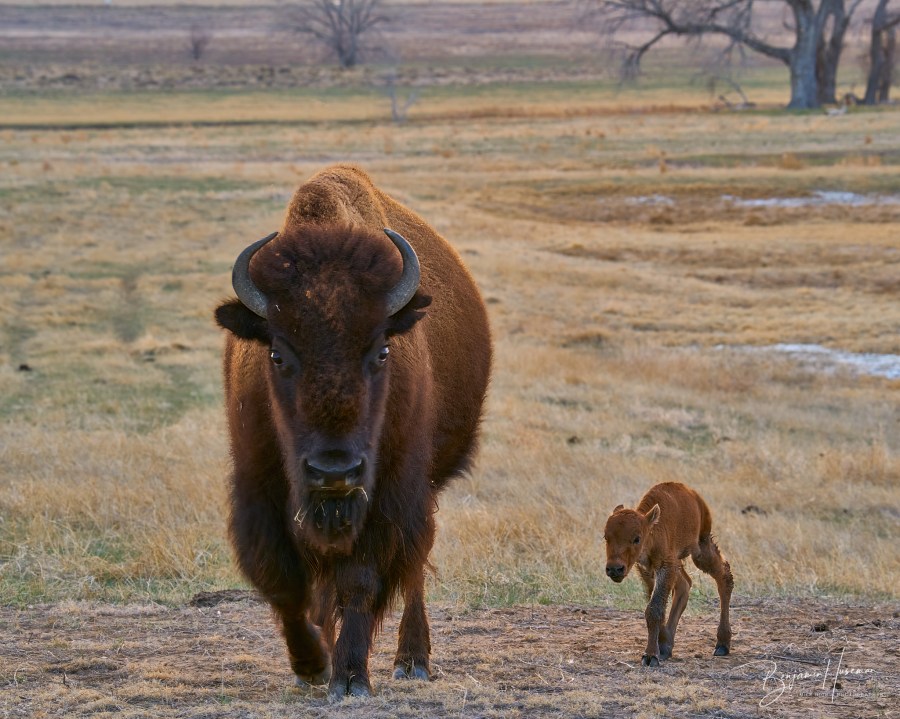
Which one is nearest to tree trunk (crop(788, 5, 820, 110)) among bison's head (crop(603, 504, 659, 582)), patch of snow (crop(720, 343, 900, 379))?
patch of snow (crop(720, 343, 900, 379))

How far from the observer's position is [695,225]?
34.3 meters

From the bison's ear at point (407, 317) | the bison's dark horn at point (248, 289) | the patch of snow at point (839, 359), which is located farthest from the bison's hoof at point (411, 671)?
Result: the patch of snow at point (839, 359)

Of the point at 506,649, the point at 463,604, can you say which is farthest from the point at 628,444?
the point at 506,649

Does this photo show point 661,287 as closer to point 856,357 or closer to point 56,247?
point 856,357

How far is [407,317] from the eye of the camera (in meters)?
6.00

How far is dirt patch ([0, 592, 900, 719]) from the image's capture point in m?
5.62

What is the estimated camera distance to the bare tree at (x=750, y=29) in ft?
216

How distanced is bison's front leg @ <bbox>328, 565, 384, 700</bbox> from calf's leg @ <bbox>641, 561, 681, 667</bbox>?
148 cm

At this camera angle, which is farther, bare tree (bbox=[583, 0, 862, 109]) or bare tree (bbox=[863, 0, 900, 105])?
bare tree (bbox=[863, 0, 900, 105])

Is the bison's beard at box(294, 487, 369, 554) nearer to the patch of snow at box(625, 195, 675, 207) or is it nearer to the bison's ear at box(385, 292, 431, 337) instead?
the bison's ear at box(385, 292, 431, 337)

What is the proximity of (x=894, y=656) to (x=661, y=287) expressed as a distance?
62.4ft

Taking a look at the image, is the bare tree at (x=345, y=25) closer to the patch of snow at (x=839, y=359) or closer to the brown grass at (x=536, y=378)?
the brown grass at (x=536, y=378)

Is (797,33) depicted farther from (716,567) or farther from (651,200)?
(716,567)

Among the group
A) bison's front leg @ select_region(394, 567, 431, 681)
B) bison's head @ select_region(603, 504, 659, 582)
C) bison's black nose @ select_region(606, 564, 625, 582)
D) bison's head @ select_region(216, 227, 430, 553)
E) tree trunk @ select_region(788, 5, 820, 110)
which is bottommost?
bison's front leg @ select_region(394, 567, 431, 681)
